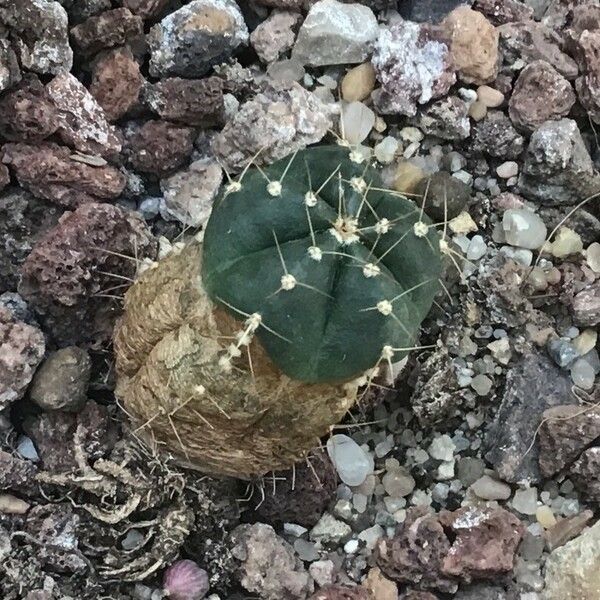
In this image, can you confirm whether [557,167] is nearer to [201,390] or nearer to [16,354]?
[201,390]

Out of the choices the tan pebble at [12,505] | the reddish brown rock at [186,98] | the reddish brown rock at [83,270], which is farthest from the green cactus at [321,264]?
the tan pebble at [12,505]

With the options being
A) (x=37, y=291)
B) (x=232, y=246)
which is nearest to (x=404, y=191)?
(x=232, y=246)

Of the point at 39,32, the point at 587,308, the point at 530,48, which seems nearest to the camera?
the point at 39,32

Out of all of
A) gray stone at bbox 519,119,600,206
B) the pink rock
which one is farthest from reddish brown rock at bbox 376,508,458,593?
the pink rock

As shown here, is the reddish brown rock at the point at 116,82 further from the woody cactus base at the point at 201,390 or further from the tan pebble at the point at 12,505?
the tan pebble at the point at 12,505

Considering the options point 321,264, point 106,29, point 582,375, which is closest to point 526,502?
point 582,375

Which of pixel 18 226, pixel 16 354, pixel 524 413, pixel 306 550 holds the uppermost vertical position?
pixel 18 226
